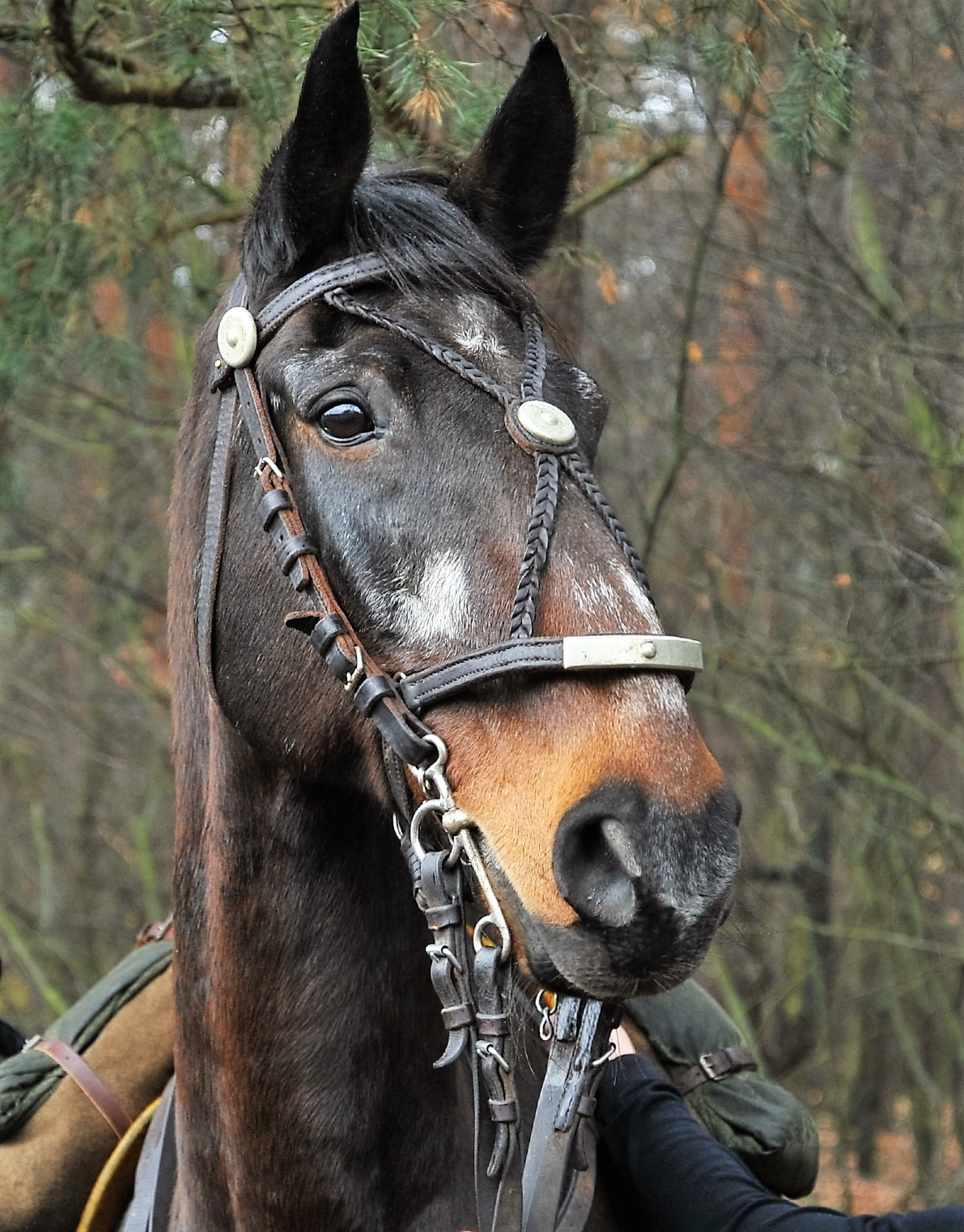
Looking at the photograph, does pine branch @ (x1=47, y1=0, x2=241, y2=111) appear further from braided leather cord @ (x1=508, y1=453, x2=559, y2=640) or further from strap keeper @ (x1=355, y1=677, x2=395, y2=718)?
strap keeper @ (x1=355, y1=677, x2=395, y2=718)

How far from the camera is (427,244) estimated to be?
91.2 inches

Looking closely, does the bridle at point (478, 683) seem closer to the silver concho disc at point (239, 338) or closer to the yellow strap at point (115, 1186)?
the silver concho disc at point (239, 338)

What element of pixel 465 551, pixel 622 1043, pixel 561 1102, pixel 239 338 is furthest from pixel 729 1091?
pixel 239 338

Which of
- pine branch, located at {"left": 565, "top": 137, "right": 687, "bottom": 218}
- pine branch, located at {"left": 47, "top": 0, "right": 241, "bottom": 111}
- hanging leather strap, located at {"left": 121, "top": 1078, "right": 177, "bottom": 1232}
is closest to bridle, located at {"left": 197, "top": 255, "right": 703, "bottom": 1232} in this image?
hanging leather strap, located at {"left": 121, "top": 1078, "right": 177, "bottom": 1232}

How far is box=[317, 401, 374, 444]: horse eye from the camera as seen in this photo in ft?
7.07

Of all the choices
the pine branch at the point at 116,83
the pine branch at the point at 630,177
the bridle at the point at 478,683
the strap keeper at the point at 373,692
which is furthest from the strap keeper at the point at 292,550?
the pine branch at the point at 630,177

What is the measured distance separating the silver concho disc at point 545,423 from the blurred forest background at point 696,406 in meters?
0.84

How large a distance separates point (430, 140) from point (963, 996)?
6519 mm

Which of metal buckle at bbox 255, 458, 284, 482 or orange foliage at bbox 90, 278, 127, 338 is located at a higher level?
metal buckle at bbox 255, 458, 284, 482

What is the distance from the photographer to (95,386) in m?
8.84

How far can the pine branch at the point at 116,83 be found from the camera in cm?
376

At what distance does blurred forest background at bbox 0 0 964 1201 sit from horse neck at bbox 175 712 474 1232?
61cm

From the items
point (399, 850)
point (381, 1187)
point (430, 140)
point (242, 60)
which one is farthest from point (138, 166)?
point (381, 1187)

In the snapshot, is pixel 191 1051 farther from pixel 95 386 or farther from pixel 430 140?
pixel 95 386
